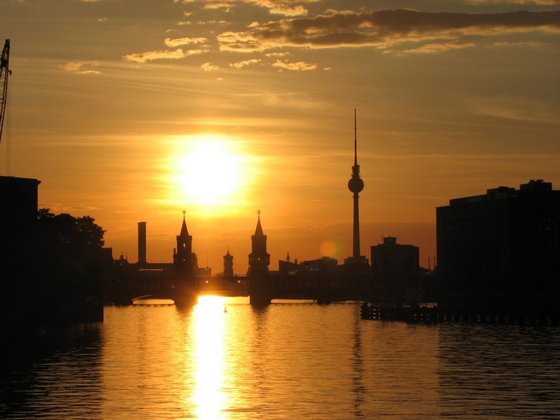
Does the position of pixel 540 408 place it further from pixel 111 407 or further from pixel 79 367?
pixel 79 367

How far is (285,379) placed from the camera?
108438 millimetres

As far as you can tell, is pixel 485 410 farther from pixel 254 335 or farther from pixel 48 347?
pixel 254 335

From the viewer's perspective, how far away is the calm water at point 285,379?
85438 mm

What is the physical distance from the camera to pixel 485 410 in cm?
8438

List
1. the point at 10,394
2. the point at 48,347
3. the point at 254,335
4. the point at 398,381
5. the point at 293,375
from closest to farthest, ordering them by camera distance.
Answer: the point at 10,394, the point at 398,381, the point at 293,375, the point at 48,347, the point at 254,335

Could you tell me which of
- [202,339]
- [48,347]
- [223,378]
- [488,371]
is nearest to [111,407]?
[223,378]

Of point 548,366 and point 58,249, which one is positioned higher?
point 58,249

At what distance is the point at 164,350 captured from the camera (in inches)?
5935

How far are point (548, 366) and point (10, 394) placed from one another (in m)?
51.0

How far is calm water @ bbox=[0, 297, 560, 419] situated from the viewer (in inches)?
3364

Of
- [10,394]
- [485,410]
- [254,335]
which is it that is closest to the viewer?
[485,410]

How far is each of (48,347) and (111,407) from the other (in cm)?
5892

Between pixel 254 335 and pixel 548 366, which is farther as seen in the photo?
pixel 254 335

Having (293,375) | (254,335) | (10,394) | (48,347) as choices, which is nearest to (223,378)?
(293,375)
